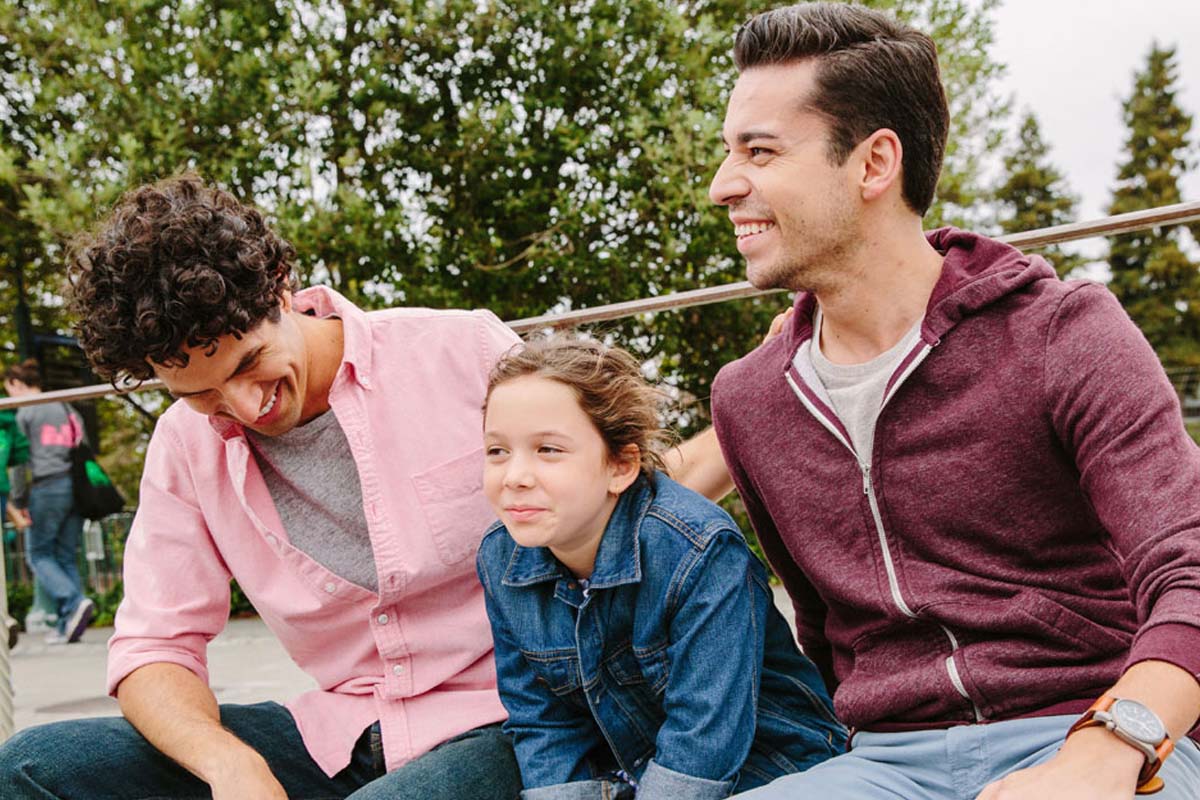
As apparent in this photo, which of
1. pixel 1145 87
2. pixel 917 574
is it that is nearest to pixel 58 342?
pixel 917 574

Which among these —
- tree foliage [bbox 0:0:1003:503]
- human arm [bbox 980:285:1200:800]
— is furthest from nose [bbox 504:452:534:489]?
tree foliage [bbox 0:0:1003:503]

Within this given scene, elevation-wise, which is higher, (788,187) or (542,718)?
(788,187)

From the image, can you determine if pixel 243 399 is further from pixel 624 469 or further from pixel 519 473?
pixel 624 469

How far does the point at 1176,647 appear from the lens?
1.14 metres

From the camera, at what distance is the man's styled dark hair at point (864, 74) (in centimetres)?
157

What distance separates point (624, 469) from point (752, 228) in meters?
0.46

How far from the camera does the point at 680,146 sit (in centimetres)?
673

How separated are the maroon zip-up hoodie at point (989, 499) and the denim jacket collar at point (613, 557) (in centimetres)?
27

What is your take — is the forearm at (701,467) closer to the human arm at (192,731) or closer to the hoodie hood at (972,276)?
the hoodie hood at (972,276)

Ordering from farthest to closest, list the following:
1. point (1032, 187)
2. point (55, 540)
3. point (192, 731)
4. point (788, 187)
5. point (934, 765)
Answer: point (1032, 187)
point (55, 540)
point (192, 731)
point (788, 187)
point (934, 765)

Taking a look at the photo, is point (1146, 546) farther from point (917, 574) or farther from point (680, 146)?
point (680, 146)

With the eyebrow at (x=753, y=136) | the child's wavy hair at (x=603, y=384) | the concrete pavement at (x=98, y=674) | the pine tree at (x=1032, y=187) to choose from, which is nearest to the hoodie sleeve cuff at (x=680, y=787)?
the child's wavy hair at (x=603, y=384)

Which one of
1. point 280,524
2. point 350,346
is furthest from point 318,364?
point 280,524

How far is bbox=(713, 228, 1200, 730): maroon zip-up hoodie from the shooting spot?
1365 mm
